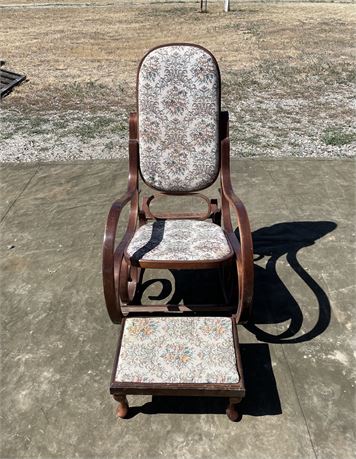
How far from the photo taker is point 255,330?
3.02 meters

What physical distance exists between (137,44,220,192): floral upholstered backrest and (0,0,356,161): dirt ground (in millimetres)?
2512

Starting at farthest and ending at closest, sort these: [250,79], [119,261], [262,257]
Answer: [250,79], [262,257], [119,261]

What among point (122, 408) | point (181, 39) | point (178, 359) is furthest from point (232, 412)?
point (181, 39)

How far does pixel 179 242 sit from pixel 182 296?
669 mm

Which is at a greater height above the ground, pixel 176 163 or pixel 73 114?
pixel 176 163

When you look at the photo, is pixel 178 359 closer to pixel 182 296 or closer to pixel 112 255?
pixel 112 255

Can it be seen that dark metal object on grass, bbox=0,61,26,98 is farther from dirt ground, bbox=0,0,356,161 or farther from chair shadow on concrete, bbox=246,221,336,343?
chair shadow on concrete, bbox=246,221,336,343

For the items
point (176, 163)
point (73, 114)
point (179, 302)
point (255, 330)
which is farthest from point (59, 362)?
point (73, 114)

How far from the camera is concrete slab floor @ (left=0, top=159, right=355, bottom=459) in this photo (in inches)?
92.4

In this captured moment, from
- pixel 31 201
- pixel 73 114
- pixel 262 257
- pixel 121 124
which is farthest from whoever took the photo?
pixel 73 114

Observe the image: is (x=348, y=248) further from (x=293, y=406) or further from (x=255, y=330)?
(x=293, y=406)

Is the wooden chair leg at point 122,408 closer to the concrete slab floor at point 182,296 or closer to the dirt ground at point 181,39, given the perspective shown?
the concrete slab floor at point 182,296

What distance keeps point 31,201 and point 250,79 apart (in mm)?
6013

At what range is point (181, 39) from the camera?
44.3ft
